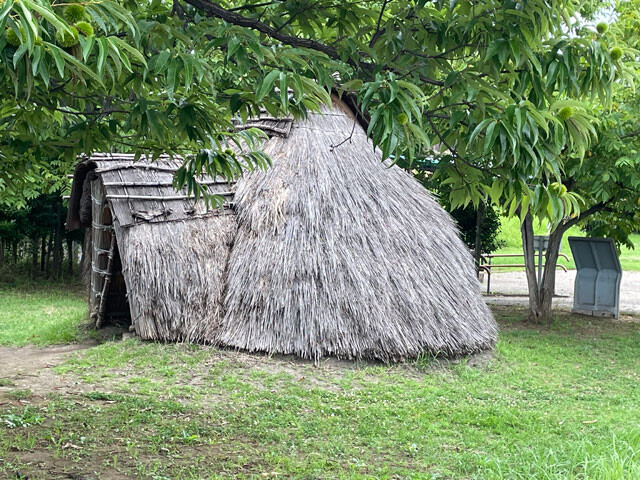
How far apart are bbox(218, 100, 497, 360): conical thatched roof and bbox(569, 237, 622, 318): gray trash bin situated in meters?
5.10

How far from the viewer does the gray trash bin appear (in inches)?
504

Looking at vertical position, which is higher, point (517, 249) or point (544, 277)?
point (544, 277)

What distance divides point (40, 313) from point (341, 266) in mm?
6783

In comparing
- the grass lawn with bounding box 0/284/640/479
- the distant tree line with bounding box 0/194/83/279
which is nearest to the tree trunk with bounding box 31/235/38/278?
the distant tree line with bounding box 0/194/83/279

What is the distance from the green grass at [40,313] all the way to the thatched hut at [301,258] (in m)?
1.12

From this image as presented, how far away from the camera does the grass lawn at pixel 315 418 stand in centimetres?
460

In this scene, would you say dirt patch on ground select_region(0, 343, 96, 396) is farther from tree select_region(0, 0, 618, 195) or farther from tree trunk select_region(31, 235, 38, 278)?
tree trunk select_region(31, 235, 38, 278)

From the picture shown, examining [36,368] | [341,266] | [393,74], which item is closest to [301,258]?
[341,266]

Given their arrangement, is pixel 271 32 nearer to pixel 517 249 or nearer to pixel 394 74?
pixel 394 74

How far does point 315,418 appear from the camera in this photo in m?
5.88

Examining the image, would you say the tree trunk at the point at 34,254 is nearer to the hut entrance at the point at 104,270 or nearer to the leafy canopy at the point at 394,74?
the hut entrance at the point at 104,270

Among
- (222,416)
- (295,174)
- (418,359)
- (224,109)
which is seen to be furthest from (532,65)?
(295,174)

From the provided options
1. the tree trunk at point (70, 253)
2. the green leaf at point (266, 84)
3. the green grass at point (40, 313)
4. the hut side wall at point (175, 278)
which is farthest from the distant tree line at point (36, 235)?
the green leaf at point (266, 84)

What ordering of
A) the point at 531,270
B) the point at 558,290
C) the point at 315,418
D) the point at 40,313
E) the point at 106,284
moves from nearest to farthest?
the point at 315,418 < the point at 106,284 < the point at 40,313 < the point at 531,270 < the point at 558,290
